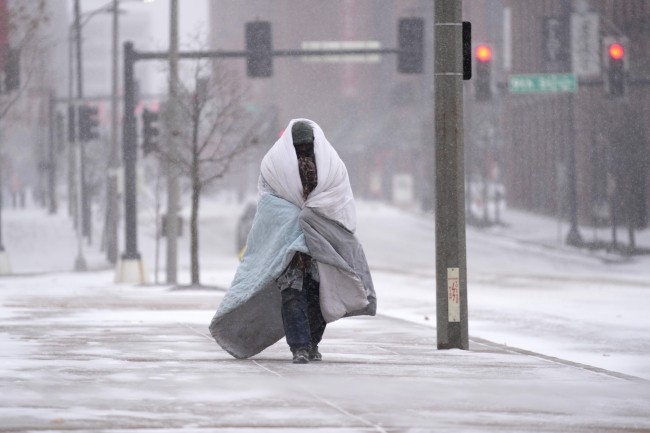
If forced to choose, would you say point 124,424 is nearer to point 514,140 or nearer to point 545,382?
point 545,382

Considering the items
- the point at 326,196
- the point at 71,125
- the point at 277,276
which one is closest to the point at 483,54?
the point at 326,196

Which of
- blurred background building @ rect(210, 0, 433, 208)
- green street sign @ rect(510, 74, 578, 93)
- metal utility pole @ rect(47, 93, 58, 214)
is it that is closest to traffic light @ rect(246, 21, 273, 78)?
green street sign @ rect(510, 74, 578, 93)

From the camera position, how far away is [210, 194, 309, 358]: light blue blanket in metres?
9.05

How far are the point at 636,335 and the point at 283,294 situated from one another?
7.06m

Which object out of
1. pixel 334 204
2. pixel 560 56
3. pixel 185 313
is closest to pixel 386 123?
pixel 560 56

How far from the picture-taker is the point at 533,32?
62.4 meters

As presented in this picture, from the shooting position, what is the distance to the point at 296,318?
8953mm

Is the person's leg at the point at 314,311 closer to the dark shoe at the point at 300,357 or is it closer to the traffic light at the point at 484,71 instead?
the dark shoe at the point at 300,357

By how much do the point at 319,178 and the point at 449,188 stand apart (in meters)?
1.58

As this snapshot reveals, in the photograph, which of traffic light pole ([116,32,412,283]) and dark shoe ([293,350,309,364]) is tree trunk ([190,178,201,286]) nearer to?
traffic light pole ([116,32,412,283])

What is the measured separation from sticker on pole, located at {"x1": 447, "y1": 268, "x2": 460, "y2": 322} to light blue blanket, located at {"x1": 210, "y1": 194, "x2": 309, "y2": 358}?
166cm

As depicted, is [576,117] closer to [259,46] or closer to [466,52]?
[259,46]

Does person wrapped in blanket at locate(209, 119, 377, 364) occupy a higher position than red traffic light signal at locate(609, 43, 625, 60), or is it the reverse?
red traffic light signal at locate(609, 43, 625, 60)

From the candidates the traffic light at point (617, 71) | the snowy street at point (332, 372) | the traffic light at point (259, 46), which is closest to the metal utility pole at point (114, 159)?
the traffic light at point (259, 46)
